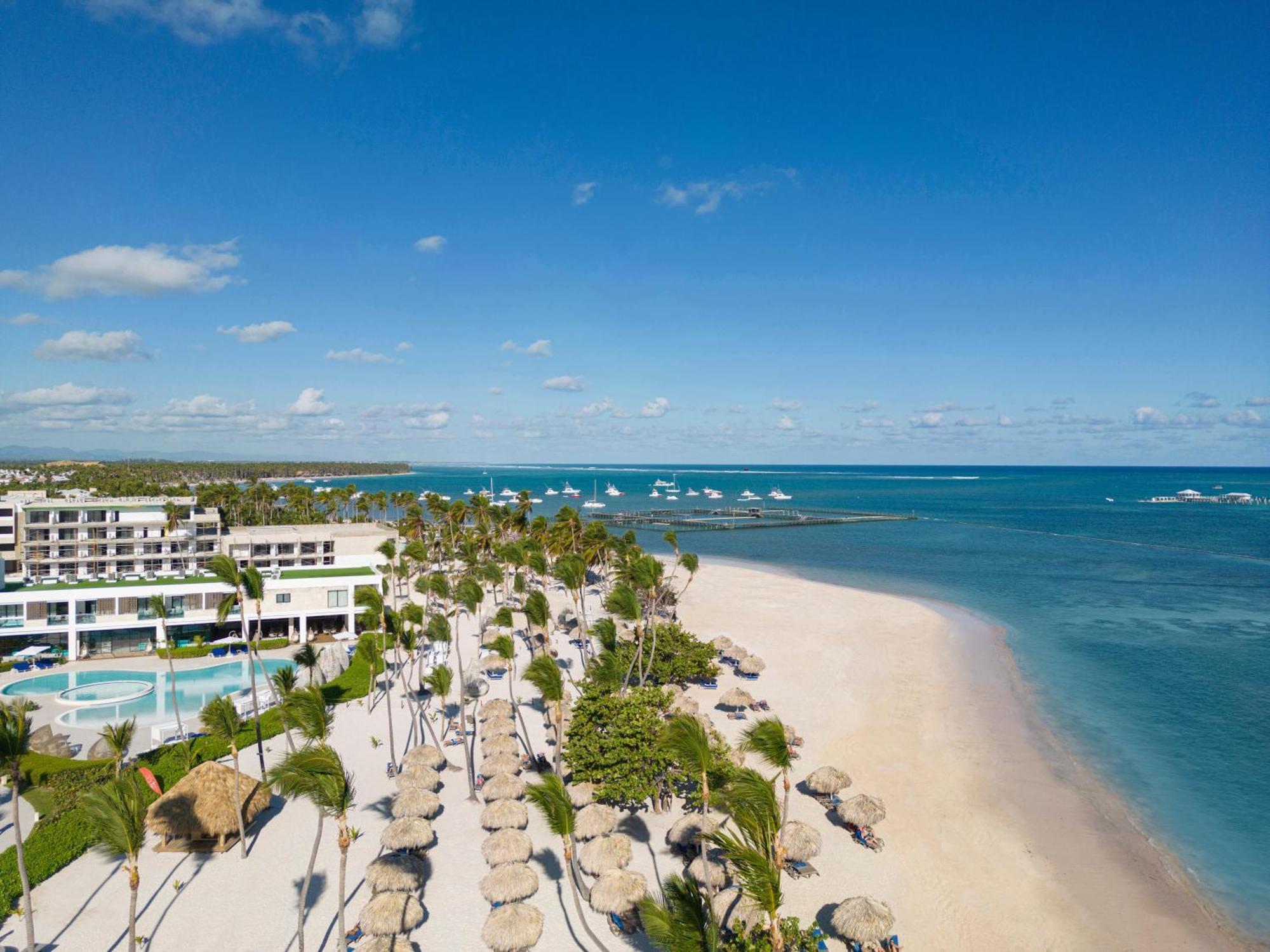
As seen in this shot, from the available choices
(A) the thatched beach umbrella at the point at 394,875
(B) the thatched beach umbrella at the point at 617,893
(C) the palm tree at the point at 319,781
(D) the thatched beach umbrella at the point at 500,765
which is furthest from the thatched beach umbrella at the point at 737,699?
(C) the palm tree at the point at 319,781

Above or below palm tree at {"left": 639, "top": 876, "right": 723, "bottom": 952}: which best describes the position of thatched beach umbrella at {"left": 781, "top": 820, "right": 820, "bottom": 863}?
below

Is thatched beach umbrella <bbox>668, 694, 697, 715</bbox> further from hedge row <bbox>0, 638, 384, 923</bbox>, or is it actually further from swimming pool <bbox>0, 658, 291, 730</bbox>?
swimming pool <bbox>0, 658, 291, 730</bbox>

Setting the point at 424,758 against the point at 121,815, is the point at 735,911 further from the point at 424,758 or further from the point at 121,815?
the point at 121,815

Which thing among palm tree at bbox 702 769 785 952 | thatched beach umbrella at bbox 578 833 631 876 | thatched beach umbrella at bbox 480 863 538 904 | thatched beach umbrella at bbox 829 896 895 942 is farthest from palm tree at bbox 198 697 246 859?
thatched beach umbrella at bbox 829 896 895 942

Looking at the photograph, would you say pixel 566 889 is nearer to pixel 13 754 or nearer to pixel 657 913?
pixel 657 913

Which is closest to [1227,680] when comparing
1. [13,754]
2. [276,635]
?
[13,754]
